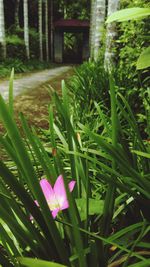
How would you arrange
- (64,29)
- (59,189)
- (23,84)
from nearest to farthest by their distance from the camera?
(59,189) < (23,84) < (64,29)

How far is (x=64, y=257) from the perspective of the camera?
0.75 m

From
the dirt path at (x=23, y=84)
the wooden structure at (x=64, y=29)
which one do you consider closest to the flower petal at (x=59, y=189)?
the dirt path at (x=23, y=84)

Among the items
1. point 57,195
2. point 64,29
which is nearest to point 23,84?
point 57,195

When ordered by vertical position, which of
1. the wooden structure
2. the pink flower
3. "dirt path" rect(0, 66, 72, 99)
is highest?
the wooden structure

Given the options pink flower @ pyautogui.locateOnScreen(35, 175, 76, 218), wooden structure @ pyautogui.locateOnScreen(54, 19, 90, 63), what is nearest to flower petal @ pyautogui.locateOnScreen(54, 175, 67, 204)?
pink flower @ pyautogui.locateOnScreen(35, 175, 76, 218)

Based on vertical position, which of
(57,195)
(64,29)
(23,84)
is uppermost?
(64,29)

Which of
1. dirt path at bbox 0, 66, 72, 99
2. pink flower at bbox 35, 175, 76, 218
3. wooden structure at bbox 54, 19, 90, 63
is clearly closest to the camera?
pink flower at bbox 35, 175, 76, 218

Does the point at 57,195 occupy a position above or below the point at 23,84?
above

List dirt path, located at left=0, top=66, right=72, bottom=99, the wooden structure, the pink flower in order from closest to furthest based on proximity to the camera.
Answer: the pink flower < dirt path, located at left=0, top=66, right=72, bottom=99 < the wooden structure

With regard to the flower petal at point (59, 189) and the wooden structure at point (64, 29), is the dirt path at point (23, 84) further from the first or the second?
the wooden structure at point (64, 29)

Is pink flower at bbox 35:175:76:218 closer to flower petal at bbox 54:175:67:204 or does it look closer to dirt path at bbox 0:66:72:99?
flower petal at bbox 54:175:67:204

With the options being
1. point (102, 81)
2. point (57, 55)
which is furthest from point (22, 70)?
point (57, 55)

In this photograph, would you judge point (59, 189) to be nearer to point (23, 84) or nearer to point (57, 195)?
point (57, 195)

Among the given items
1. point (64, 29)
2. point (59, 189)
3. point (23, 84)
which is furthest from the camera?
point (64, 29)
